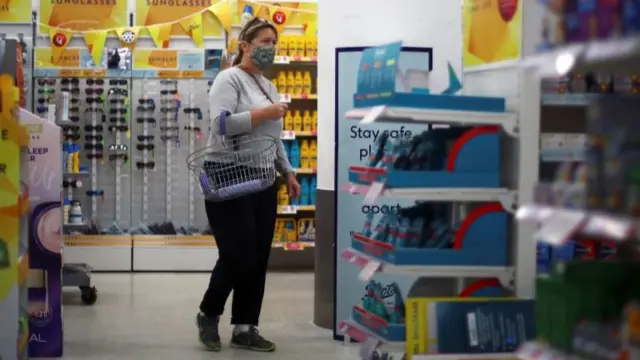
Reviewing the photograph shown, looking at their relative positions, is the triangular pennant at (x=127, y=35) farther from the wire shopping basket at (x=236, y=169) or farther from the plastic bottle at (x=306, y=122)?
the wire shopping basket at (x=236, y=169)

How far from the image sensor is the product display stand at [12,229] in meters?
4.14

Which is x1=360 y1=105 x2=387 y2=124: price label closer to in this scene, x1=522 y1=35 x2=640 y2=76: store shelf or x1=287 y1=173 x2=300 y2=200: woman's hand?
x1=522 y1=35 x2=640 y2=76: store shelf

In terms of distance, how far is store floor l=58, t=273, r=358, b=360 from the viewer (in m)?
5.30

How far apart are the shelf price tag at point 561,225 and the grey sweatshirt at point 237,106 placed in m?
2.84

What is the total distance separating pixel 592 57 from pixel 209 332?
138 inches

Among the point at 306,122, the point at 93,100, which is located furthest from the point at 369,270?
the point at 93,100

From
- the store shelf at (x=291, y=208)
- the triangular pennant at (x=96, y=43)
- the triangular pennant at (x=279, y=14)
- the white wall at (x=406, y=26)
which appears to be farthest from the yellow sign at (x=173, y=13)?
the white wall at (x=406, y=26)

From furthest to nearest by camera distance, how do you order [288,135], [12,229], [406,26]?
1. [288,135]
2. [406,26]
3. [12,229]

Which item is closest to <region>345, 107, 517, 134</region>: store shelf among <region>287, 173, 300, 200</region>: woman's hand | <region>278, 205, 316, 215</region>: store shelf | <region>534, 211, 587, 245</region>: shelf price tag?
<region>534, 211, 587, 245</region>: shelf price tag

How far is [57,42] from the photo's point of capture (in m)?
9.39

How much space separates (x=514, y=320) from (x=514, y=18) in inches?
42.8

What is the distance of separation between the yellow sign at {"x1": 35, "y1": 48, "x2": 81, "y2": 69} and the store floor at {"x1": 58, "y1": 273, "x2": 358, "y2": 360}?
2.11 metres

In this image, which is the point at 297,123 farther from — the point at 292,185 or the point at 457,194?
the point at 457,194

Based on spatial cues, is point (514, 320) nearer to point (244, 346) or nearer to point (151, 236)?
point (244, 346)
